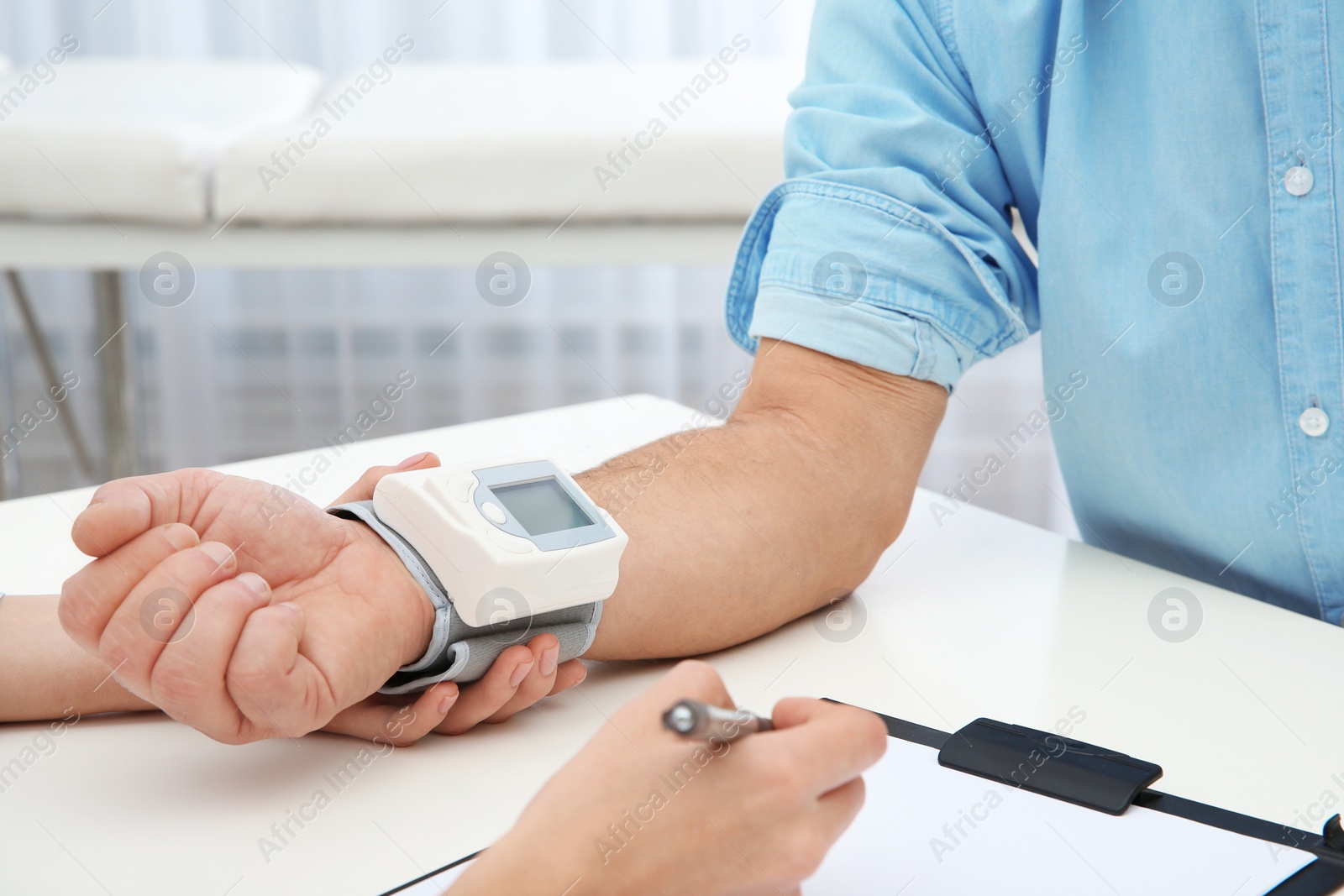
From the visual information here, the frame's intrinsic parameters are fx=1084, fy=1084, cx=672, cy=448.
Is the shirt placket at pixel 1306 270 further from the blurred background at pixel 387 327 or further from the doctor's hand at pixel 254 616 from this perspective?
the blurred background at pixel 387 327

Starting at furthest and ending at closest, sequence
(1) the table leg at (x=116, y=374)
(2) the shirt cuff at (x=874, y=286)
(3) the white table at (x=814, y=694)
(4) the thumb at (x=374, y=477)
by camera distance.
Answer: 1. (1) the table leg at (x=116, y=374)
2. (2) the shirt cuff at (x=874, y=286)
3. (4) the thumb at (x=374, y=477)
4. (3) the white table at (x=814, y=694)

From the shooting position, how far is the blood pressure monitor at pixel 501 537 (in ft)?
1.46

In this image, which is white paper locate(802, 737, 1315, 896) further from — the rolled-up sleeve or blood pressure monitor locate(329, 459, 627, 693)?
the rolled-up sleeve

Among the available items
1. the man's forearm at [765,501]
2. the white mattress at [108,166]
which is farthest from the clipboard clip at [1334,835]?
the white mattress at [108,166]

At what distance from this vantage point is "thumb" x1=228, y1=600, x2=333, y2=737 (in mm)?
386

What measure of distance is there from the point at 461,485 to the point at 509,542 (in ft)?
0.12

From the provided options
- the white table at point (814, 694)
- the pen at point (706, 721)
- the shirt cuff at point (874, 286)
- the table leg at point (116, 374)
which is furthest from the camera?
the table leg at point (116, 374)

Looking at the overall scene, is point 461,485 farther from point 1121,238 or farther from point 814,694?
point 1121,238

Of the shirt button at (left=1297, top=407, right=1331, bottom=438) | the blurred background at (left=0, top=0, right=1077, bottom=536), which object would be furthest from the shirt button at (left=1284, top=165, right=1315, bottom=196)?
the blurred background at (left=0, top=0, right=1077, bottom=536)

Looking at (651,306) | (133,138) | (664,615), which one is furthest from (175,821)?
(651,306)

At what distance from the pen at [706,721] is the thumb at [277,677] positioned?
172 mm

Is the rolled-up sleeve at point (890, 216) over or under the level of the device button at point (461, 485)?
over

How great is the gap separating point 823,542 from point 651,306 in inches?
65.2

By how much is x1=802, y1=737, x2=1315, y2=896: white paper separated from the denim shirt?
12.3 inches
